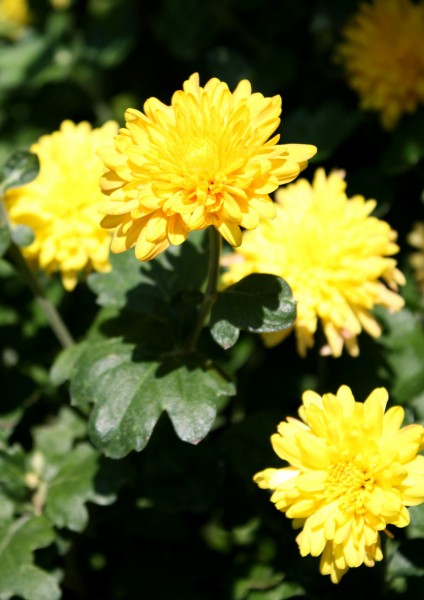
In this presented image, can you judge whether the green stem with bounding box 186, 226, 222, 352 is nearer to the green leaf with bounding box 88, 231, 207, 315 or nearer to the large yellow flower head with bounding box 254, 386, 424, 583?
the green leaf with bounding box 88, 231, 207, 315

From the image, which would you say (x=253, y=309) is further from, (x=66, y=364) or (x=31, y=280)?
(x=31, y=280)

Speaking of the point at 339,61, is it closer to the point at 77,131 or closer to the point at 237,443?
the point at 77,131

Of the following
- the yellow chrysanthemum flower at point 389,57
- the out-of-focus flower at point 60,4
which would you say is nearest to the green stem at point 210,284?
the yellow chrysanthemum flower at point 389,57

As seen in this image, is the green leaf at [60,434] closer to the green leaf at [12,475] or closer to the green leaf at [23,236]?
the green leaf at [12,475]

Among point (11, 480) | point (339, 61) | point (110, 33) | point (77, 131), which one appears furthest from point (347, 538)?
point (110, 33)

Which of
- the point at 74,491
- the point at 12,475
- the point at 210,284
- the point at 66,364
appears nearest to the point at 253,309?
the point at 210,284

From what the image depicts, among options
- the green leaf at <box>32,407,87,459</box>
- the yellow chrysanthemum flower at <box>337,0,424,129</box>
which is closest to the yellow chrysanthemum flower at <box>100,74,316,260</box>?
the green leaf at <box>32,407,87,459</box>

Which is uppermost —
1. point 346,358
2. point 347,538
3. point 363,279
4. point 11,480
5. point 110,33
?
point 363,279
